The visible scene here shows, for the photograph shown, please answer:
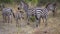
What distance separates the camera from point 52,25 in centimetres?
787

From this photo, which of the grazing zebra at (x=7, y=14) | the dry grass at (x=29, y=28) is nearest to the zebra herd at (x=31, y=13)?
the grazing zebra at (x=7, y=14)

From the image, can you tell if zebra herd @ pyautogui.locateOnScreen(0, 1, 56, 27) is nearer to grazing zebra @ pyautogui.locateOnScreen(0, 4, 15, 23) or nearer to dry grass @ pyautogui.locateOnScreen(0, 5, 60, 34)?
grazing zebra @ pyautogui.locateOnScreen(0, 4, 15, 23)

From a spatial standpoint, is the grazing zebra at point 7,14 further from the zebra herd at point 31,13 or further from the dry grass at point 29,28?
the dry grass at point 29,28

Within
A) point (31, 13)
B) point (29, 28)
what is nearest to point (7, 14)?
point (31, 13)

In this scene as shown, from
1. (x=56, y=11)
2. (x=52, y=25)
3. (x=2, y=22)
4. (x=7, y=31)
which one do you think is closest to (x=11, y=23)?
(x=2, y=22)

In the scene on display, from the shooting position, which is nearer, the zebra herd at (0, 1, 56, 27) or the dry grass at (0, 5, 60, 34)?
the dry grass at (0, 5, 60, 34)

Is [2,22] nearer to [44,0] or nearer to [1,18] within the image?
[1,18]

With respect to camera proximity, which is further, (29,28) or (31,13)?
(31,13)

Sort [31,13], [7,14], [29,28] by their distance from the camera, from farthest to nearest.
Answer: [7,14]
[31,13]
[29,28]

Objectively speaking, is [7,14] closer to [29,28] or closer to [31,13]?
[31,13]

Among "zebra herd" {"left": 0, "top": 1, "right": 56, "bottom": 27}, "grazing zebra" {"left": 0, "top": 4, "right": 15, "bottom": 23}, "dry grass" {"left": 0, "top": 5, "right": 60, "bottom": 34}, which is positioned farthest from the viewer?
"grazing zebra" {"left": 0, "top": 4, "right": 15, "bottom": 23}

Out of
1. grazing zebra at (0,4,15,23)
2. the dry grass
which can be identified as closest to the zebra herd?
grazing zebra at (0,4,15,23)

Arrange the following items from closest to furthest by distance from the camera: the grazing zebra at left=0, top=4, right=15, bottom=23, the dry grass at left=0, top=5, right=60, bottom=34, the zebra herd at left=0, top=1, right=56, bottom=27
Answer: the dry grass at left=0, top=5, right=60, bottom=34 → the zebra herd at left=0, top=1, right=56, bottom=27 → the grazing zebra at left=0, top=4, right=15, bottom=23

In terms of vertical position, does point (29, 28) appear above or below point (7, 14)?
below
